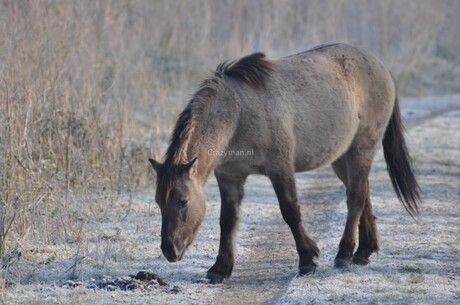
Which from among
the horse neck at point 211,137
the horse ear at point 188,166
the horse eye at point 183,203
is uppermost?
the horse neck at point 211,137

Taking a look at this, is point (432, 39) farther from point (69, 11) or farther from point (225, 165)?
point (225, 165)

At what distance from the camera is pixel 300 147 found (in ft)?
20.2

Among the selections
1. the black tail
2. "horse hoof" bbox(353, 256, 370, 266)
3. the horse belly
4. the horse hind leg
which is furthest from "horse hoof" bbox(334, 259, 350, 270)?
the black tail

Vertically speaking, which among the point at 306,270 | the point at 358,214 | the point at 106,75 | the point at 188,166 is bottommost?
the point at 306,270

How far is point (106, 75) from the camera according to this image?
11.2 m

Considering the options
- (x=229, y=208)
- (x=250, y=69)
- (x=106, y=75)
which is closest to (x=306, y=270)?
(x=229, y=208)

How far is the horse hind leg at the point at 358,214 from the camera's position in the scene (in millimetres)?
6262

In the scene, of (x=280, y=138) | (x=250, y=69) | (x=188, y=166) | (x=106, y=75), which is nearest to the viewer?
(x=188, y=166)

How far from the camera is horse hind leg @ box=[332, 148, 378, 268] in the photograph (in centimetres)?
626

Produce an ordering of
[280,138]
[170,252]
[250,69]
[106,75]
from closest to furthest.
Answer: [170,252], [280,138], [250,69], [106,75]

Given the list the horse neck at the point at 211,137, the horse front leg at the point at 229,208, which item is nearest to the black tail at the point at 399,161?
the horse front leg at the point at 229,208

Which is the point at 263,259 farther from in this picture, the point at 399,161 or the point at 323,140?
the point at 399,161

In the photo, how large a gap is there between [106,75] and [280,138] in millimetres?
5862

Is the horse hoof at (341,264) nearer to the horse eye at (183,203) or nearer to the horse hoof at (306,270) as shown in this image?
the horse hoof at (306,270)
